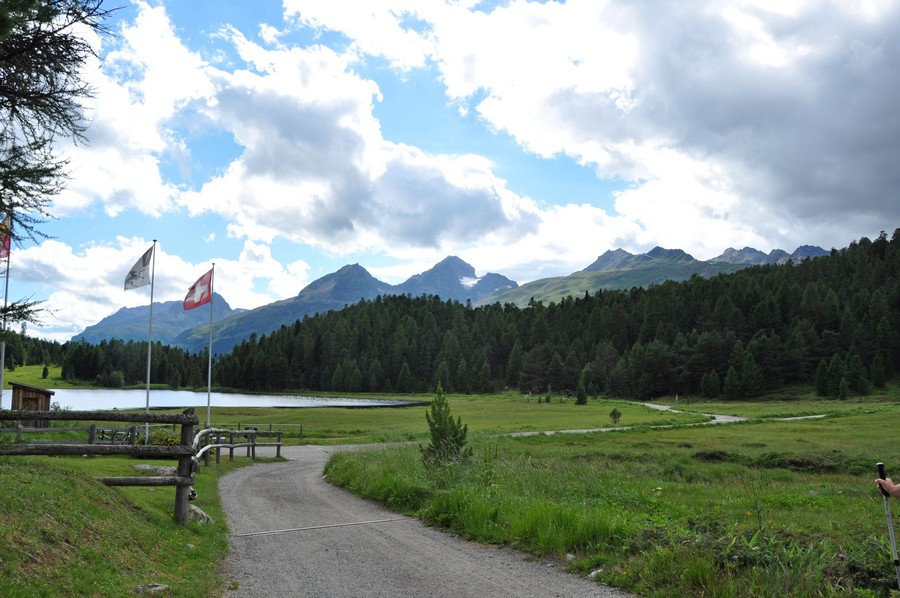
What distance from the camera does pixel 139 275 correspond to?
31.2 m

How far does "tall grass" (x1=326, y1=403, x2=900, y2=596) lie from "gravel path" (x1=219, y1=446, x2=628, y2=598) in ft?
1.81

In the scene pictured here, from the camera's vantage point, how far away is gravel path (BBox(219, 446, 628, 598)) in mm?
8695

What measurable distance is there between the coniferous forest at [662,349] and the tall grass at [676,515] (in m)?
78.7

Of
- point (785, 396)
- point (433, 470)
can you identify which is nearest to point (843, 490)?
point (433, 470)

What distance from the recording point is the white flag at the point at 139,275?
102 feet

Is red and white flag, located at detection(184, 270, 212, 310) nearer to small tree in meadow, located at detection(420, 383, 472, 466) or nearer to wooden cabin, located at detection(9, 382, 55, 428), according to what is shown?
wooden cabin, located at detection(9, 382, 55, 428)

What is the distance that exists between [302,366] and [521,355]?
74.9m

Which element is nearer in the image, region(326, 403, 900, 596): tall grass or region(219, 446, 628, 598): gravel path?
region(326, 403, 900, 596): tall grass

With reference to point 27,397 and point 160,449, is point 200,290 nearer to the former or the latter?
point 27,397

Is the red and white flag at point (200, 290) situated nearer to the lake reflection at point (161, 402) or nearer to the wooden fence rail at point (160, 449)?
the wooden fence rail at point (160, 449)

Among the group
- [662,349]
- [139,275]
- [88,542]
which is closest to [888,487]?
[88,542]

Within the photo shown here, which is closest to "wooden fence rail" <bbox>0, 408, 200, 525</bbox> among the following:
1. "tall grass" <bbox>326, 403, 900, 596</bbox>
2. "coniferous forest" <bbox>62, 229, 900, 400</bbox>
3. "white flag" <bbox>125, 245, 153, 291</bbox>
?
"tall grass" <bbox>326, 403, 900, 596</bbox>

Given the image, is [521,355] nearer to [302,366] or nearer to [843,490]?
[302,366]

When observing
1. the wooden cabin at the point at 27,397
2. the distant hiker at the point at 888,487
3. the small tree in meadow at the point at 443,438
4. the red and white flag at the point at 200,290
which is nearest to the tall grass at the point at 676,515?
the small tree in meadow at the point at 443,438
